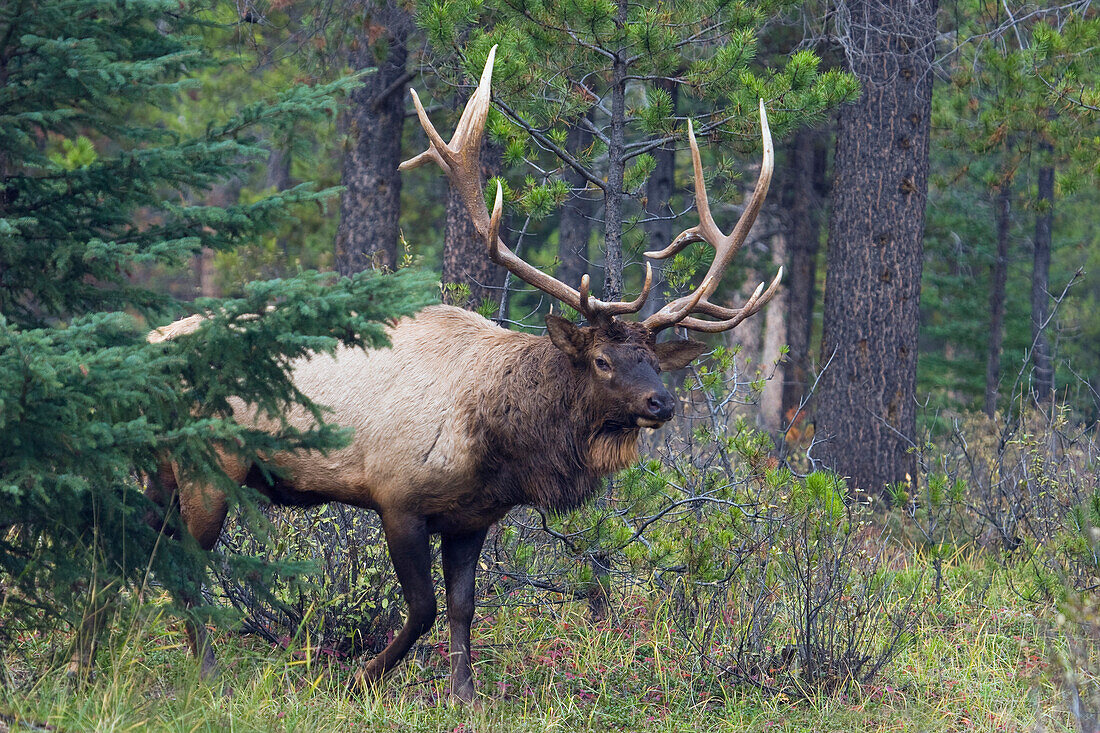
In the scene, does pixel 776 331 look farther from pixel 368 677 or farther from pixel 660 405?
pixel 368 677

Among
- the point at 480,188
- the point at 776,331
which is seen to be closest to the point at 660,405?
the point at 480,188

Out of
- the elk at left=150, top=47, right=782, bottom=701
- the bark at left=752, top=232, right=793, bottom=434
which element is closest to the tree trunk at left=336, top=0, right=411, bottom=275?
the elk at left=150, top=47, right=782, bottom=701

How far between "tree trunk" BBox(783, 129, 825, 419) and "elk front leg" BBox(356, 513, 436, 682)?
1086 centimetres

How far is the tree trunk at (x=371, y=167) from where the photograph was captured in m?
11.8

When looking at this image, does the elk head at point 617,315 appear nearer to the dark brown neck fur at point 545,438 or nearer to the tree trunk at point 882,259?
the dark brown neck fur at point 545,438

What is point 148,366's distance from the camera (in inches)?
142

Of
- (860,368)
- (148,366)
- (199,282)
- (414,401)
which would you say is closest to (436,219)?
(199,282)

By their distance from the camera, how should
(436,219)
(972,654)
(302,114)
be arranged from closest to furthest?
1. (302,114)
2. (972,654)
3. (436,219)

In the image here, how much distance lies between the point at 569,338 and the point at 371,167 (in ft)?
23.8

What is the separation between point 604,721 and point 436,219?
15.4m

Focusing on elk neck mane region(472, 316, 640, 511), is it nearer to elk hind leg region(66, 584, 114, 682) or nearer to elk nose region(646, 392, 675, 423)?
elk nose region(646, 392, 675, 423)

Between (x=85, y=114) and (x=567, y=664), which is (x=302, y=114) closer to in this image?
(x=85, y=114)

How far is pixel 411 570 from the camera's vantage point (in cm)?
513

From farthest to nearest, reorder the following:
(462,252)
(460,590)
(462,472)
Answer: (462,252)
(460,590)
(462,472)
